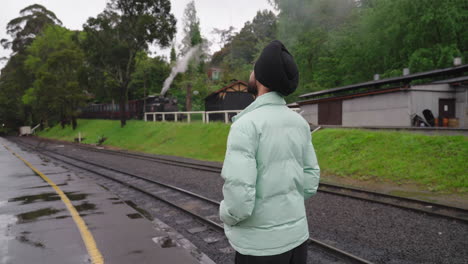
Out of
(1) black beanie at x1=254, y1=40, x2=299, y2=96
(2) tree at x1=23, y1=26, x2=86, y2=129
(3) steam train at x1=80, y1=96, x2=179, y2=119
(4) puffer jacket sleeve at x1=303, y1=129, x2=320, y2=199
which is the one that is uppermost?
(2) tree at x1=23, y1=26, x2=86, y2=129

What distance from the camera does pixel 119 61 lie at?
34969mm

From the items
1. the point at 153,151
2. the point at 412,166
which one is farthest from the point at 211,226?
the point at 153,151

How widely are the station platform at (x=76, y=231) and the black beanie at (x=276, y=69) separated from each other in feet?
10.8

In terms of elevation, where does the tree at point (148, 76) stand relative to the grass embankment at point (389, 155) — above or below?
above

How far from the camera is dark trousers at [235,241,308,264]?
201 cm

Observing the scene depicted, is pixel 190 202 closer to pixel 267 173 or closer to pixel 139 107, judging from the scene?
pixel 267 173

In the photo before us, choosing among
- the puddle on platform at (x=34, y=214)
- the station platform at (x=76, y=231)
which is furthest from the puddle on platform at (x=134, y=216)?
the puddle on platform at (x=34, y=214)

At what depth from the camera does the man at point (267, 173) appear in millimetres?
1873

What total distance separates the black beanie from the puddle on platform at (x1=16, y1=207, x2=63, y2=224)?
6465mm

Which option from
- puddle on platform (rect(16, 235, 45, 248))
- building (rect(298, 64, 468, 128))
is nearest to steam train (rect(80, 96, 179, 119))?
building (rect(298, 64, 468, 128))

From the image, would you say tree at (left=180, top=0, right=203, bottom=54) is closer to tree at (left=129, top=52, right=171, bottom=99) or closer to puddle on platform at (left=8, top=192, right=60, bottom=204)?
tree at (left=129, top=52, right=171, bottom=99)

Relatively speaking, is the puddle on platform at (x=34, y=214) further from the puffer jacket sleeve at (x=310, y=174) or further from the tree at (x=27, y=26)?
the tree at (x=27, y=26)

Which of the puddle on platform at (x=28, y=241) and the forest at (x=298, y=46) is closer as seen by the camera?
the puddle on platform at (x=28, y=241)

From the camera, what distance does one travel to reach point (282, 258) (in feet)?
6.72
